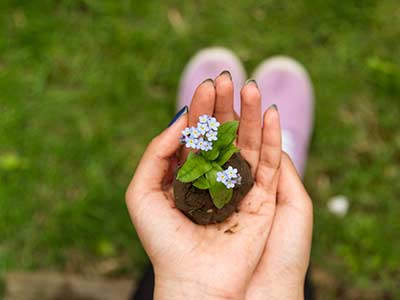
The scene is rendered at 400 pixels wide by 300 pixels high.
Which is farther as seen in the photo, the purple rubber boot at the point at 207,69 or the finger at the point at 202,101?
the purple rubber boot at the point at 207,69

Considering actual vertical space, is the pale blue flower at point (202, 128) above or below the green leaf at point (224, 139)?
above

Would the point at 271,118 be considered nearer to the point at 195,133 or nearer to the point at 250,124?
the point at 250,124

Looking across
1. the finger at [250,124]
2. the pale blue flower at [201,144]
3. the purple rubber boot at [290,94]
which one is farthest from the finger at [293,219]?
the purple rubber boot at [290,94]

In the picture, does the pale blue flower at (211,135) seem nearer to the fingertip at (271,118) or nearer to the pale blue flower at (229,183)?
the pale blue flower at (229,183)

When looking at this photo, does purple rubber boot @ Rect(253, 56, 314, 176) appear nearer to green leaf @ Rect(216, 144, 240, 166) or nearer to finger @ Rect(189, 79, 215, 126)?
finger @ Rect(189, 79, 215, 126)

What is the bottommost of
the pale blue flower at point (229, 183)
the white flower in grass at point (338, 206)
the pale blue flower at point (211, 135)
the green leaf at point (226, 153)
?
the white flower in grass at point (338, 206)

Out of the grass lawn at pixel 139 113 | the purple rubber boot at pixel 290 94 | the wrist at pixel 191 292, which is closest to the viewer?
the wrist at pixel 191 292

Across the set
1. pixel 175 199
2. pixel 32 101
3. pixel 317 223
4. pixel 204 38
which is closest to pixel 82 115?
pixel 32 101

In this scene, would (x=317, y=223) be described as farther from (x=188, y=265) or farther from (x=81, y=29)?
(x=81, y=29)
